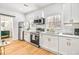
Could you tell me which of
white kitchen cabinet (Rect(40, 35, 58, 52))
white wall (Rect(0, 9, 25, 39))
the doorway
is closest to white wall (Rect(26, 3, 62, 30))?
white wall (Rect(0, 9, 25, 39))

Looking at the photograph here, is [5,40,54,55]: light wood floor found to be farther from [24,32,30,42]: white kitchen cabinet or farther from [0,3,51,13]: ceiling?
[0,3,51,13]: ceiling

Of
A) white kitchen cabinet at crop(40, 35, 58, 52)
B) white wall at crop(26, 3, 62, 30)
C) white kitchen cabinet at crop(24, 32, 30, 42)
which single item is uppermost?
white wall at crop(26, 3, 62, 30)

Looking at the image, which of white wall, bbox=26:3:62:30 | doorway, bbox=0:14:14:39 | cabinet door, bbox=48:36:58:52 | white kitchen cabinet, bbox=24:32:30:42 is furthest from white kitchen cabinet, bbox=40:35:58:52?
doorway, bbox=0:14:14:39

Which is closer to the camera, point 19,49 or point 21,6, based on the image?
point 21,6

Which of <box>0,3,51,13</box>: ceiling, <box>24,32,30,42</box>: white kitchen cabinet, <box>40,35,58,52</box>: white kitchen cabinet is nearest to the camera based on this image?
<box>0,3,51,13</box>: ceiling

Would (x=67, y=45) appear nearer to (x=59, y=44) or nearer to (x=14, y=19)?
(x=59, y=44)

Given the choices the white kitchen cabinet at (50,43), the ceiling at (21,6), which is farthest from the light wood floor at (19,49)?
the ceiling at (21,6)

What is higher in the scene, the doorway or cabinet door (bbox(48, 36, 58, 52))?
the doorway

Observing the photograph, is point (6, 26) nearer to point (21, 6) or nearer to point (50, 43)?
point (21, 6)

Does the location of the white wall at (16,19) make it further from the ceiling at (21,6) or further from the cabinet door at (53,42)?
the cabinet door at (53,42)

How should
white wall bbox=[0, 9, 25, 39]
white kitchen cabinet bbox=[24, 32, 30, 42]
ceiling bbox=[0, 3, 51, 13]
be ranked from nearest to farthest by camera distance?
1. ceiling bbox=[0, 3, 51, 13]
2. white wall bbox=[0, 9, 25, 39]
3. white kitchen cabinet bbox=[24, 32, 30, 42]

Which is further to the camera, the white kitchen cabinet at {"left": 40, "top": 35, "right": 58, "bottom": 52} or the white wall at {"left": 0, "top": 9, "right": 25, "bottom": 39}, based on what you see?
the white kitchen cabinet at {"left": 40, "top": 35, "right": 58, "bottom": 52}

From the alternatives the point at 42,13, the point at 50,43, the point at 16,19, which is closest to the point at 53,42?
the point at 50,43
